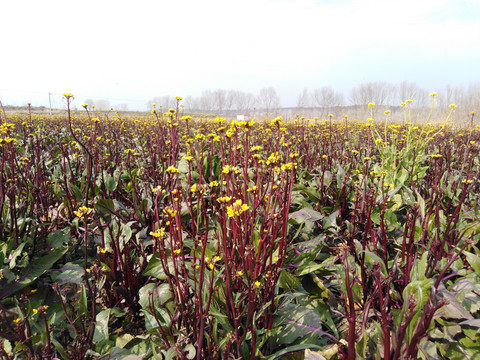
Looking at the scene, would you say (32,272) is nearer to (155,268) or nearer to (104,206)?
(104,206)

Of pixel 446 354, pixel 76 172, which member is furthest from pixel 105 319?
pixel 76 172

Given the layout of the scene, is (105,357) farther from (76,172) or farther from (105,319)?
(76,172)

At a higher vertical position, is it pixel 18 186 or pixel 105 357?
pixel 18 186

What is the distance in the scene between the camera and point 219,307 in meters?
1.40

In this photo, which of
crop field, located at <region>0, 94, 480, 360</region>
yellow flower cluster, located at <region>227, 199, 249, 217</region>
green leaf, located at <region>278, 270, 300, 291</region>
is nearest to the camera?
yellow flower cluster, located at <region>227, 199, 249, 217</region>

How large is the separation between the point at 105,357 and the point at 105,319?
239mm

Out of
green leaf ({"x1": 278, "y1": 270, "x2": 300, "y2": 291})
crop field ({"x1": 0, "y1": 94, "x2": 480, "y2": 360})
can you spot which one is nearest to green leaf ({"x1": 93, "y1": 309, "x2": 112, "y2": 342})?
crop field ({"x1": 0, "y1": 94, "x2": 480, "y2": 360})

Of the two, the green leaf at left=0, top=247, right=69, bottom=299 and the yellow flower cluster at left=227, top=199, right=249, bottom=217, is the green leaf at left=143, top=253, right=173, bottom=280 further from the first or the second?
the yellow flower cluster at left=227, top=199, right=249, bottom=217

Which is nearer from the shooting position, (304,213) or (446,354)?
(446,354)

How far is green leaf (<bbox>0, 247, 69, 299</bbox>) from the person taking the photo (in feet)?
5.45

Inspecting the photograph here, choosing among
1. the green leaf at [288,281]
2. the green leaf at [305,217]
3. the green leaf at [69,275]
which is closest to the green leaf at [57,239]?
the green leaf at [69,275]

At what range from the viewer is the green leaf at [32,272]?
5.45ft

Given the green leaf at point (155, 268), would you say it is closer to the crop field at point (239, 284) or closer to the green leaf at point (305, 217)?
the crop field at point (239, 284)

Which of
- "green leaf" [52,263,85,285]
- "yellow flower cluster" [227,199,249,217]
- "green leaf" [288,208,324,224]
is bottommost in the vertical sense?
"green leaf" [52,263,85,285]
